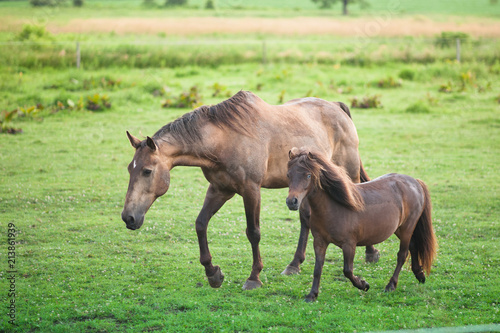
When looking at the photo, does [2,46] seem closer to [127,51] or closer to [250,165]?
[127,51]

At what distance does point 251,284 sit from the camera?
6.54 metres

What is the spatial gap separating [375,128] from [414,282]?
32.9 feet

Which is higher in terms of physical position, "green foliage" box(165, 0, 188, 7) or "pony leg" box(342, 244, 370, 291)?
"green foliage" box(165, 0, 188, 7)

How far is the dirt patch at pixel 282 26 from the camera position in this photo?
3394 cm

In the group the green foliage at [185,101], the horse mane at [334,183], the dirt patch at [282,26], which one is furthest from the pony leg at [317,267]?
the dirt patch at [282,26]

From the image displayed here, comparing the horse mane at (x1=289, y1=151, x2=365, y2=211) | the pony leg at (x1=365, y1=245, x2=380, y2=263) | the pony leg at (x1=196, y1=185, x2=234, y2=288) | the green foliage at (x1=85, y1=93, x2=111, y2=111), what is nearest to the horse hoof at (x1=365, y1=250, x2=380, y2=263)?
the pony leg at (x1=365, y1=245, x2=380, y2=263)

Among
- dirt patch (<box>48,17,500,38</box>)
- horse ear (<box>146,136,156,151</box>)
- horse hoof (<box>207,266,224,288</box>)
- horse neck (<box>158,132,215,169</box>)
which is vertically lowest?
horse hoof (<box>207,266,224,288</box>)

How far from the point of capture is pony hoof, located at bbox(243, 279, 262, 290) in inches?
256

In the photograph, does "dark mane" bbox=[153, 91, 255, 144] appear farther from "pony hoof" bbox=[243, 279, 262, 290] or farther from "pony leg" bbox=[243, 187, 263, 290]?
"pony hoof" bbox=[243, 279, 262, 290]

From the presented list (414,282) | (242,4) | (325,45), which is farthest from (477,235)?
(242,4)

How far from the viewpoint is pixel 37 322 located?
558 cm

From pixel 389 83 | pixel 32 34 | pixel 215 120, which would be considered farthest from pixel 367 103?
pixel 32 34

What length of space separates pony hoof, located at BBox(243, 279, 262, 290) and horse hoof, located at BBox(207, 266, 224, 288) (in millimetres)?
311

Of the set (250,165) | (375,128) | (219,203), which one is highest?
(250,165)
